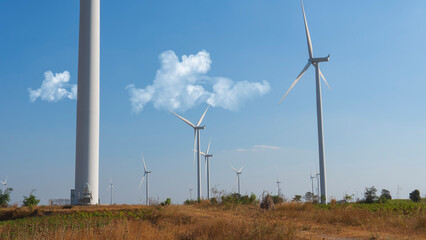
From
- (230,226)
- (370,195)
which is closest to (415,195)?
(370,195)

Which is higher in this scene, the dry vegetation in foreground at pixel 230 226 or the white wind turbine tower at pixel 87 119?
the white wind turbine tower at pixel 87 119

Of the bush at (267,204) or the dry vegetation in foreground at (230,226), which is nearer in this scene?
the dry vegetation in foreground at (230,226)

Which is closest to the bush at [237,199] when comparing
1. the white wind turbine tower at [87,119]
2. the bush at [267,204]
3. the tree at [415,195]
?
the bush at [267,204]

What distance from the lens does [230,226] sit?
15828 mm

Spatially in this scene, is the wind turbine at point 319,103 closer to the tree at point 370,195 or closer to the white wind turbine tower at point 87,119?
the tree at point 370,195

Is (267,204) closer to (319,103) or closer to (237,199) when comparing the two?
(237,199)

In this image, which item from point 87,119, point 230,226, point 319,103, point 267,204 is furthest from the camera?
point 319,103

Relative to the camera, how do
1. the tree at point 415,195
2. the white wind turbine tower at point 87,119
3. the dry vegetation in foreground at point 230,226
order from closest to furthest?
the dry vegetation in foreground at point 230,226
the white wind turbine tower at point 87,119
the tree at point 415,195

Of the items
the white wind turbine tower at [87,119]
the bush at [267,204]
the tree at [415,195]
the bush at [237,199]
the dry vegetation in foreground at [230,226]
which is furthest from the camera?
the tree at [415,195]

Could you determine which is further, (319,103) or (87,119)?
(319,103)

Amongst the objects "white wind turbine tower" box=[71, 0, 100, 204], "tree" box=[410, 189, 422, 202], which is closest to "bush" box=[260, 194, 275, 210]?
"white wind turbine tower" box=[71, 0, 100, 204]

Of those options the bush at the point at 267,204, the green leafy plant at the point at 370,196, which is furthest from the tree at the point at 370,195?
the bush at the point at 267,204

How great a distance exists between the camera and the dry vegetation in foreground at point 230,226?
14.8m

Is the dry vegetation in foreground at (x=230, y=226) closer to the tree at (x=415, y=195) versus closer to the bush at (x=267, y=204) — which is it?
the bush at (x=267, y=204)
